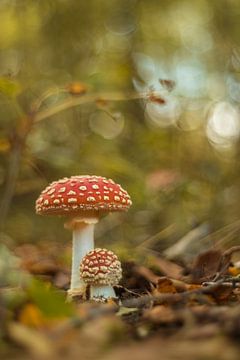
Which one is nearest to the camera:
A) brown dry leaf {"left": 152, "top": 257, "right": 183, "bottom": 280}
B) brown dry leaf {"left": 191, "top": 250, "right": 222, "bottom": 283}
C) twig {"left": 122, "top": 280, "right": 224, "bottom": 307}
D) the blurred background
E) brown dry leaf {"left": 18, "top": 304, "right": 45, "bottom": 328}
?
brown dry leaf {"left": 18, "top": 304, "right": 45, "bottom": 328}

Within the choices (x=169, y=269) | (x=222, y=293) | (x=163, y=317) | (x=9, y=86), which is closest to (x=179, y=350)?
(x=163, y=317)

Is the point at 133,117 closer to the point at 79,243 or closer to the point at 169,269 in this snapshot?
the point at 169,269

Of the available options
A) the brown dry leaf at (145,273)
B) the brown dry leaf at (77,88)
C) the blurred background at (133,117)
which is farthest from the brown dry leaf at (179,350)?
the blurred background at (133,117)

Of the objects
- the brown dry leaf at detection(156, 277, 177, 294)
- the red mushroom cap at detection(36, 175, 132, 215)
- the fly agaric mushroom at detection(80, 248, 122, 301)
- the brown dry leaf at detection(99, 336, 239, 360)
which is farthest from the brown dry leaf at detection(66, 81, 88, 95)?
the brown dry leaf at detection(99, 336, 239, 360)

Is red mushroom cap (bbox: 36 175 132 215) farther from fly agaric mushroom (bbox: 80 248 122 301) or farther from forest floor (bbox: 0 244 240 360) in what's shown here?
forest floor (bbox: 0 244 240 360)

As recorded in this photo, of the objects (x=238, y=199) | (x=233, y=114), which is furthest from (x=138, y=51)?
(x=238, y=199)

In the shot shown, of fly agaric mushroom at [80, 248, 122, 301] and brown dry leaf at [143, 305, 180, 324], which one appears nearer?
brown dry leaf at [143, 305, 180, 324]
